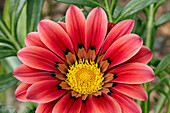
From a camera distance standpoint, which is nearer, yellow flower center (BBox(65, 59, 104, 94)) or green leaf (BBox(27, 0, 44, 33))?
yellow flower center (BBox(65, 59, 104, 94))

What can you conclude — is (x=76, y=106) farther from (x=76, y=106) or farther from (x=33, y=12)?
(x=33, y=12)

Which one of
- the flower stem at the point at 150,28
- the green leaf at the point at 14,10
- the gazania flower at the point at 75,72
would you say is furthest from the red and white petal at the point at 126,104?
the green leaf at the point at 14,10

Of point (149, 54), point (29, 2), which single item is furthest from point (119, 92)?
point (29, 2)

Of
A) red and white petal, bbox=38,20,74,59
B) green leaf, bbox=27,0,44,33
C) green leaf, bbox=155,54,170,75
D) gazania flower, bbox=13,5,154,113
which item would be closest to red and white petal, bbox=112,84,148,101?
gazania flower, bbox=13,5,154,113

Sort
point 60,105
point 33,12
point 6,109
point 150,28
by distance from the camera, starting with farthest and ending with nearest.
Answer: point 150,28
point 33,12
point 6,109
point 60,105

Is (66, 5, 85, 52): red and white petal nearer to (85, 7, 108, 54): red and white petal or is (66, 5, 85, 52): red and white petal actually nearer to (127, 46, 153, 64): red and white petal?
(85, 7, 108, 54): red and white petal

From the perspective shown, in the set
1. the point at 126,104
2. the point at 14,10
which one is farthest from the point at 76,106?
the point at 14,10
